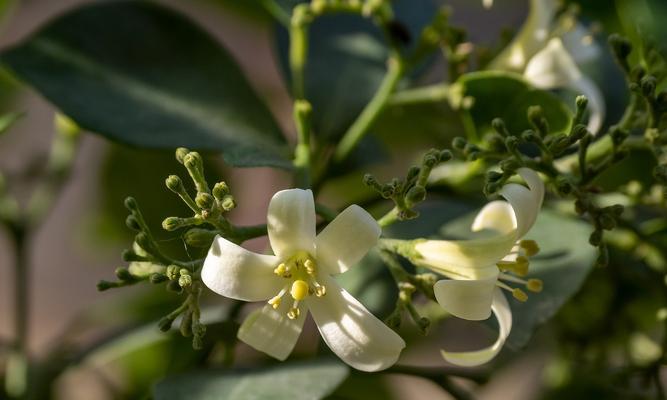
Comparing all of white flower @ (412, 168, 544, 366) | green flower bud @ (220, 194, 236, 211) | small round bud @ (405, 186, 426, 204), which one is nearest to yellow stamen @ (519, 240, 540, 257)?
white flower @ (412, 168, 544, 366)

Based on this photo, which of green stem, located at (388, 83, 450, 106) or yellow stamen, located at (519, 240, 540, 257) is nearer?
yellow stamen, located at (519, 240, 540, 257)

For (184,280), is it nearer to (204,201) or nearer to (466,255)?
(204,201)

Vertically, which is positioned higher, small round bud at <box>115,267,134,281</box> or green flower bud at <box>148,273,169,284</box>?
green flower bud at <box>148,273,169,284</box>

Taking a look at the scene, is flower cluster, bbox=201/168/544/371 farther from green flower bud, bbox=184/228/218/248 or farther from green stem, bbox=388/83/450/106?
green stem, bbox=388/83/450/106

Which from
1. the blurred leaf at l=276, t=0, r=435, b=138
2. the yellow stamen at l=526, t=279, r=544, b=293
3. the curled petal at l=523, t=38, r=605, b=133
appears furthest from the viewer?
the blurred leaf at l=276, t=0, r=435, b=138

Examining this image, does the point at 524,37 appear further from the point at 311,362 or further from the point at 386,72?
the point at 311,362

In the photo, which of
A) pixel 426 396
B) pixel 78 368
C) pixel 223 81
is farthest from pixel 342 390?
pixel 426 396

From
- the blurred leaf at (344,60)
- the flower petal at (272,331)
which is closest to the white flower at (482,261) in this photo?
the flower petal at (272,331)
